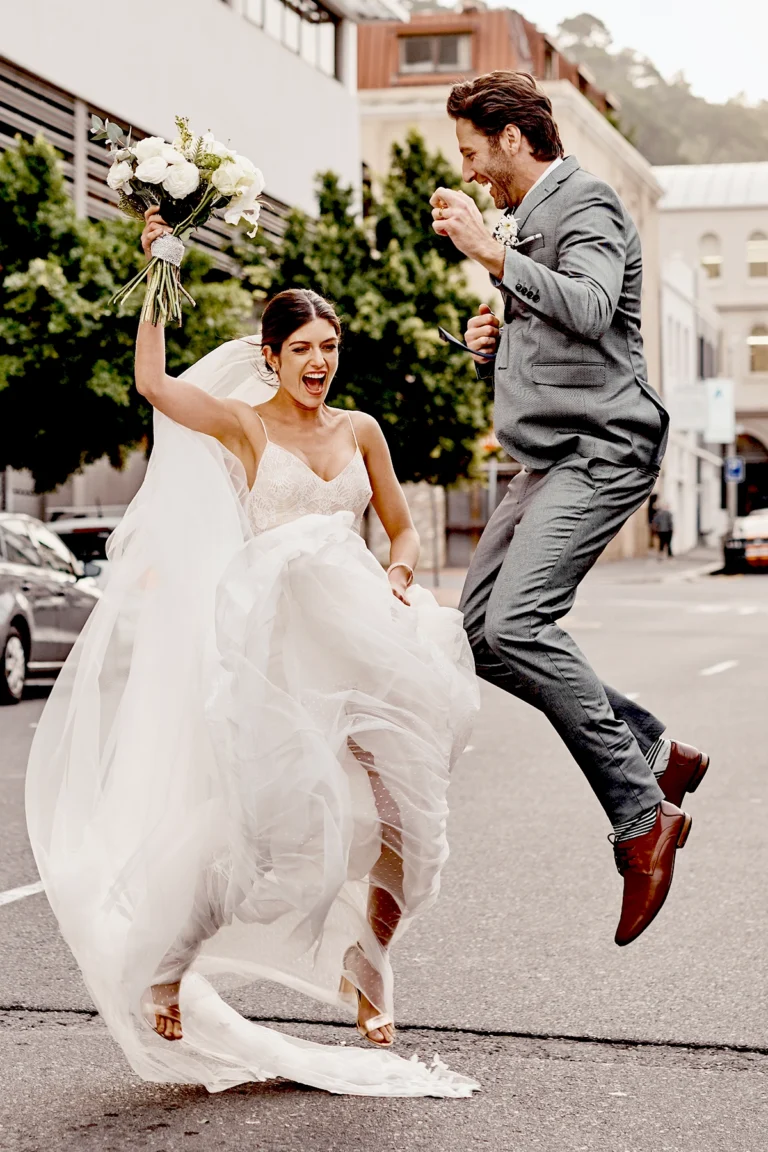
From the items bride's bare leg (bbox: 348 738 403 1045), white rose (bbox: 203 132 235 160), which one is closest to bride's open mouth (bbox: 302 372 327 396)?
white rose (bbox: 203 132 235 160)

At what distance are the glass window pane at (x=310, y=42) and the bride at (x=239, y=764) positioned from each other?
3261 cm

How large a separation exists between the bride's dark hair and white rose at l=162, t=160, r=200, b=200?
41 cm

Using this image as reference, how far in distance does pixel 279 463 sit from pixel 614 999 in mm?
1911

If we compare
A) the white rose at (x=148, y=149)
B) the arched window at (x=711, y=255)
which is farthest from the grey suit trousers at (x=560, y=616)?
the arched window at (x=711, y=255)

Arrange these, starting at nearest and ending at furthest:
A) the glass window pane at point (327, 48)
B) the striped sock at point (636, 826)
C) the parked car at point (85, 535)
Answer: the striped sock at point (636, 826), the parked car at point (85, 535), the glass window pane at point (327, 48)

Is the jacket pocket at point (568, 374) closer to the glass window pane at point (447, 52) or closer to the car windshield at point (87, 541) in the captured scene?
the car windshield at point (87, 541)

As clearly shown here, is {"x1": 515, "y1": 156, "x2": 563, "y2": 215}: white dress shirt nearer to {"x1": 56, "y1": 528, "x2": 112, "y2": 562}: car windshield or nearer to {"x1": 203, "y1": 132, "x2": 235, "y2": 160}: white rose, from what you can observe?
{"x1": 203, "y1": 132, "x2": 235, "y2": 160}: white rose

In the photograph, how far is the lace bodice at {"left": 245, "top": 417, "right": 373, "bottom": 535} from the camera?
479 cm

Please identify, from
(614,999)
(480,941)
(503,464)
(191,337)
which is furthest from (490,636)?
(503,464)

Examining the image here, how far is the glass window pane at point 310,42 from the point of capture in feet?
118

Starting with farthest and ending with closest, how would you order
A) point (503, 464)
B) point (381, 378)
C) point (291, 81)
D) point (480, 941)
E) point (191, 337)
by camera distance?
1. point (503, 464)
2. point (291, 81)
3. point (381, 378)
4. point (191, 337)
5. point (480, 941)

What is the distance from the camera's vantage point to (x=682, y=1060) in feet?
15.5

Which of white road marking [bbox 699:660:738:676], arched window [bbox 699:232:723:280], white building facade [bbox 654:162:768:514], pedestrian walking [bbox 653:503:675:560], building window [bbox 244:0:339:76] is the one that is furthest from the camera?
arched window [bbox 699:232:723:280]

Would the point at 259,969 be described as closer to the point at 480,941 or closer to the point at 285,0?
the point at 480,941
